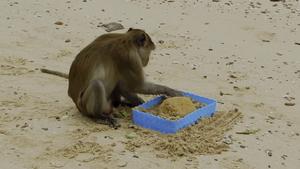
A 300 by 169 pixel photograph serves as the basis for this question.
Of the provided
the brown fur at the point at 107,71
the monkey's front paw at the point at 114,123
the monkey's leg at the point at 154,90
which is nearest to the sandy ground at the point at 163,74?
the monkey's front paw at the point at 114,123

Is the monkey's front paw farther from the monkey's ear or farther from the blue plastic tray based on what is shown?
the monkey's ear

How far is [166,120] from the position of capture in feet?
22.9

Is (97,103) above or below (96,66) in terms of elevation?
below

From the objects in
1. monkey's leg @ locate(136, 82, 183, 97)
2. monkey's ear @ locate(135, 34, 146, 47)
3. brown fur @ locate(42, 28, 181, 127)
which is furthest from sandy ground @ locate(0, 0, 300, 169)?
monkey's ear @ locate(135, 34, 146, 47)

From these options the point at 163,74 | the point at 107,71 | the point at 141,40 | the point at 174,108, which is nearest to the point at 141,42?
the point at 141,40

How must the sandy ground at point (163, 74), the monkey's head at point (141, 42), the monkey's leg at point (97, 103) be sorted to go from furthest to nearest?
the monkey's head at point (141, 42), the monkey's leg at point (97, 103), the sandy ground at point (163, 74)

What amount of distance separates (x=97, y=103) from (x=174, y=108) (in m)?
0.88

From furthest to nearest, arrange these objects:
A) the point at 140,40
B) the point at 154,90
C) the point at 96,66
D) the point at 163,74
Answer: the point at 163,74 < the point at 154,90 < the point at 140,40 < the point at 96,66

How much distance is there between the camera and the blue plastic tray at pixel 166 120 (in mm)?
7012

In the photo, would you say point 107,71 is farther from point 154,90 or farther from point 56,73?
point 56,73

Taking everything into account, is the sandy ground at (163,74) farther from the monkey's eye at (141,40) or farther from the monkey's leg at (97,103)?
the monkey's eye at (141,40)

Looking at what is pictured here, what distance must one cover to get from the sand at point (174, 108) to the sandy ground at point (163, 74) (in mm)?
321

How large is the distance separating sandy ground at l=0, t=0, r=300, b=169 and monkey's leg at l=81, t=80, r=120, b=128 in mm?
136

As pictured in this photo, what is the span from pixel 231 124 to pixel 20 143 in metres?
2.45
